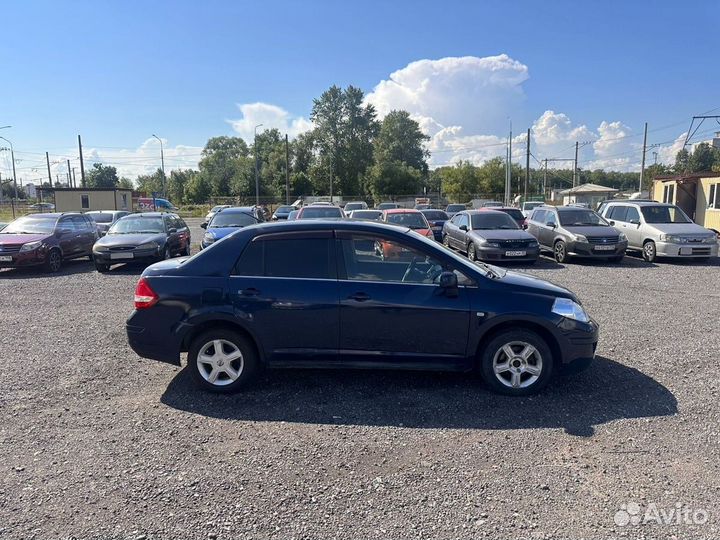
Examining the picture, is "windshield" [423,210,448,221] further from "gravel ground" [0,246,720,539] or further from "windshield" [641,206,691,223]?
"gravel ground" [0,246,720,539]

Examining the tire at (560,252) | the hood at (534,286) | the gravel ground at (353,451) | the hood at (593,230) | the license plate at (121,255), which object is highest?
the hood at (534,286)

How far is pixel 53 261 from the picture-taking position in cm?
1294

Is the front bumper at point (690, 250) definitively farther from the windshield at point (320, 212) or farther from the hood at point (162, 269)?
the hood at point (162, 269)

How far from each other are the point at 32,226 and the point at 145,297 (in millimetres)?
11446

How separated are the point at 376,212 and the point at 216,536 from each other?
60.6 feet

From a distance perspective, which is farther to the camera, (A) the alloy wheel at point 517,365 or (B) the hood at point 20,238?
(B) the hood at point 20,238

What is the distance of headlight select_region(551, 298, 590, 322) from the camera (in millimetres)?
4406

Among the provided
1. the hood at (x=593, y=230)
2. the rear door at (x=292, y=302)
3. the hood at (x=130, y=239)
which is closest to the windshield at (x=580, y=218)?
the hood at (x=593, y=230)

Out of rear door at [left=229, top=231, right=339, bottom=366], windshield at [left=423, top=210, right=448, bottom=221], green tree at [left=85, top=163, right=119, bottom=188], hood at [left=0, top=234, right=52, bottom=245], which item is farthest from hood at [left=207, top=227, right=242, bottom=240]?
green tree at [left=85, top=163, right=119, bottom=188]

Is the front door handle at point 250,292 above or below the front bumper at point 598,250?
above

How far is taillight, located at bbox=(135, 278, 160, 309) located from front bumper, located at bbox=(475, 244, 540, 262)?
10.0m

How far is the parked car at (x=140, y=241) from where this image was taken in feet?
40.0

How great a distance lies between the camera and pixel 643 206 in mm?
14703

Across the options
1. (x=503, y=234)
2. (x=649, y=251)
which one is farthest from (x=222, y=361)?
(x=649, y=251)
